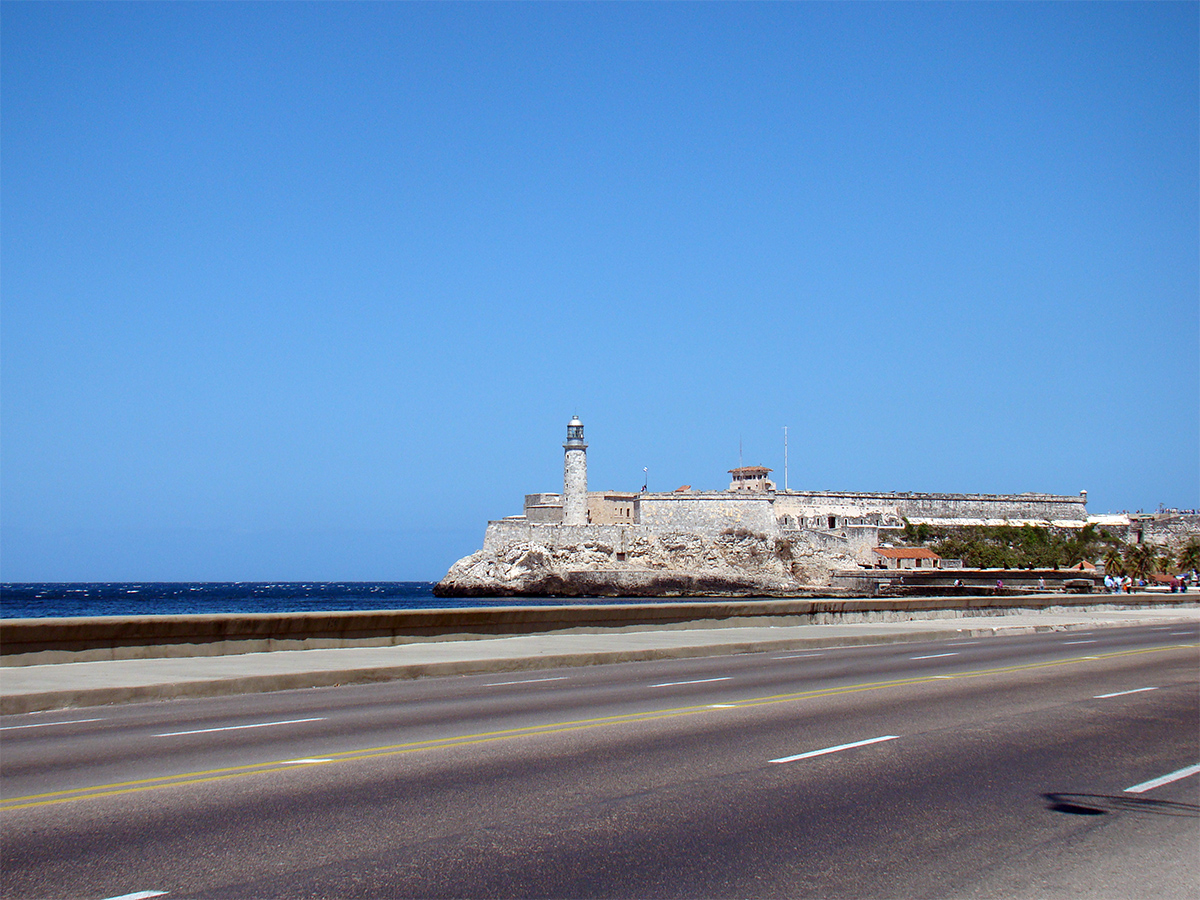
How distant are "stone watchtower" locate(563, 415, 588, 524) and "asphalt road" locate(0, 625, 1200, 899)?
10529 centimetres

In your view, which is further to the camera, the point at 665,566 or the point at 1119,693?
the point at 665,566

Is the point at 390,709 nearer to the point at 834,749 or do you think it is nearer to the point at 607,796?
the point at 834,749

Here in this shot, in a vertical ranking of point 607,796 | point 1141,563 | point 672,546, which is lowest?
point 607,796

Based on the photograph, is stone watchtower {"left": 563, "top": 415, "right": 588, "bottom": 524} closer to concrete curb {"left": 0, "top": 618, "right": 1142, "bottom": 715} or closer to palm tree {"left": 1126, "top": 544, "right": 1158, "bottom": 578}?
palm tree {"left": 1126, "top": 544, "right": 1158, "bottom": 578}

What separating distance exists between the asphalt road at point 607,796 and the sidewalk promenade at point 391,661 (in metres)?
0.75

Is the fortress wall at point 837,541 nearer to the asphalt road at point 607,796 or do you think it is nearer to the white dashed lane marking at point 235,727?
the asphalt road at point 607,796

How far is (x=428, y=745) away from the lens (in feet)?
38.0

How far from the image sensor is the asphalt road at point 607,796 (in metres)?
6.88

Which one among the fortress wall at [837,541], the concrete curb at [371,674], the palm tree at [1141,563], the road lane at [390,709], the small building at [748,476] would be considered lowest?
the road lane at [390,709]

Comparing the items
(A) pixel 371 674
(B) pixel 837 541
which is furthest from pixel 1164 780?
(B) pixel 837 541

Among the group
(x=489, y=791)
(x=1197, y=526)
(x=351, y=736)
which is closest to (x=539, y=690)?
(x=351, y=736)

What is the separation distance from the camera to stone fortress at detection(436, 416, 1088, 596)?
118m

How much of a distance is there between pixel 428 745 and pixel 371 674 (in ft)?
24.6

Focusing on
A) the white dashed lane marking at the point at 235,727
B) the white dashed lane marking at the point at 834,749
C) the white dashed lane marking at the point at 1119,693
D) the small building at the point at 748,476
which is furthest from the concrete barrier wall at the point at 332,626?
the small building at the point at 748,476
